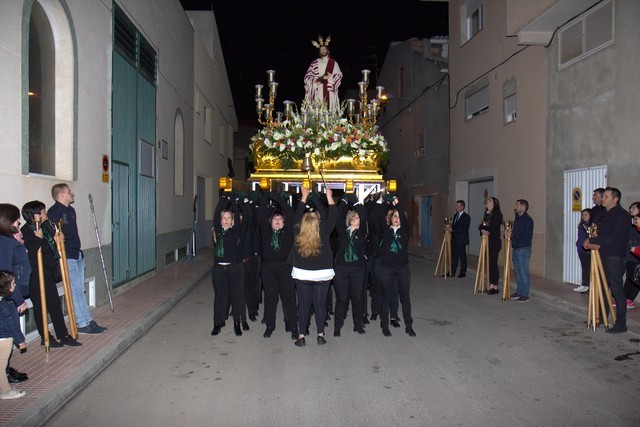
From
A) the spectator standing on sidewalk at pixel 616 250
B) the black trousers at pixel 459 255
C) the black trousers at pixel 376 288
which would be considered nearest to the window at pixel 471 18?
the black trousers at pixel 459 255

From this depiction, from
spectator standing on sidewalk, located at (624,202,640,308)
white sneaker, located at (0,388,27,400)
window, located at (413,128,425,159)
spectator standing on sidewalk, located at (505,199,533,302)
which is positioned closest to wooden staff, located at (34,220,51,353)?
white sneaker, located at (0,388,27,400)

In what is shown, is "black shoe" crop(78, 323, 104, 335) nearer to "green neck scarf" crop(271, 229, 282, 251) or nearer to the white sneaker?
the white sneaker

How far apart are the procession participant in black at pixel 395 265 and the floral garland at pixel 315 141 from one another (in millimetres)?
1699

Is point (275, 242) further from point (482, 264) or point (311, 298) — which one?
point (482, 264)

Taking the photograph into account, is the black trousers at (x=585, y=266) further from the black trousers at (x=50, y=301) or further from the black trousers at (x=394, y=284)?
the black trousers at (x=50, y=301)

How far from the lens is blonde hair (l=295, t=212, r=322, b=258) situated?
656cm

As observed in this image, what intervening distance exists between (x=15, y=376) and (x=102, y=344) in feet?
4.79

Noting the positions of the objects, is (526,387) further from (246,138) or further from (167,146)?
(246,138)

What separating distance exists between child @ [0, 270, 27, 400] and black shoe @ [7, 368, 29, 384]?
0.39 metres

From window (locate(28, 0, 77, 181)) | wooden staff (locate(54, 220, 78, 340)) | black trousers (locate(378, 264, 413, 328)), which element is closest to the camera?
wooden staff (locate(54, 220, 78, 340))

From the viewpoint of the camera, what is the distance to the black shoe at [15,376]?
5012mm

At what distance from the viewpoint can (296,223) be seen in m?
6.88

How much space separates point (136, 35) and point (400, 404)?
989cm

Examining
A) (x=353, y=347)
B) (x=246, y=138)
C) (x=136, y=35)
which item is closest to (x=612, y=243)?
(x=353, y=347)
